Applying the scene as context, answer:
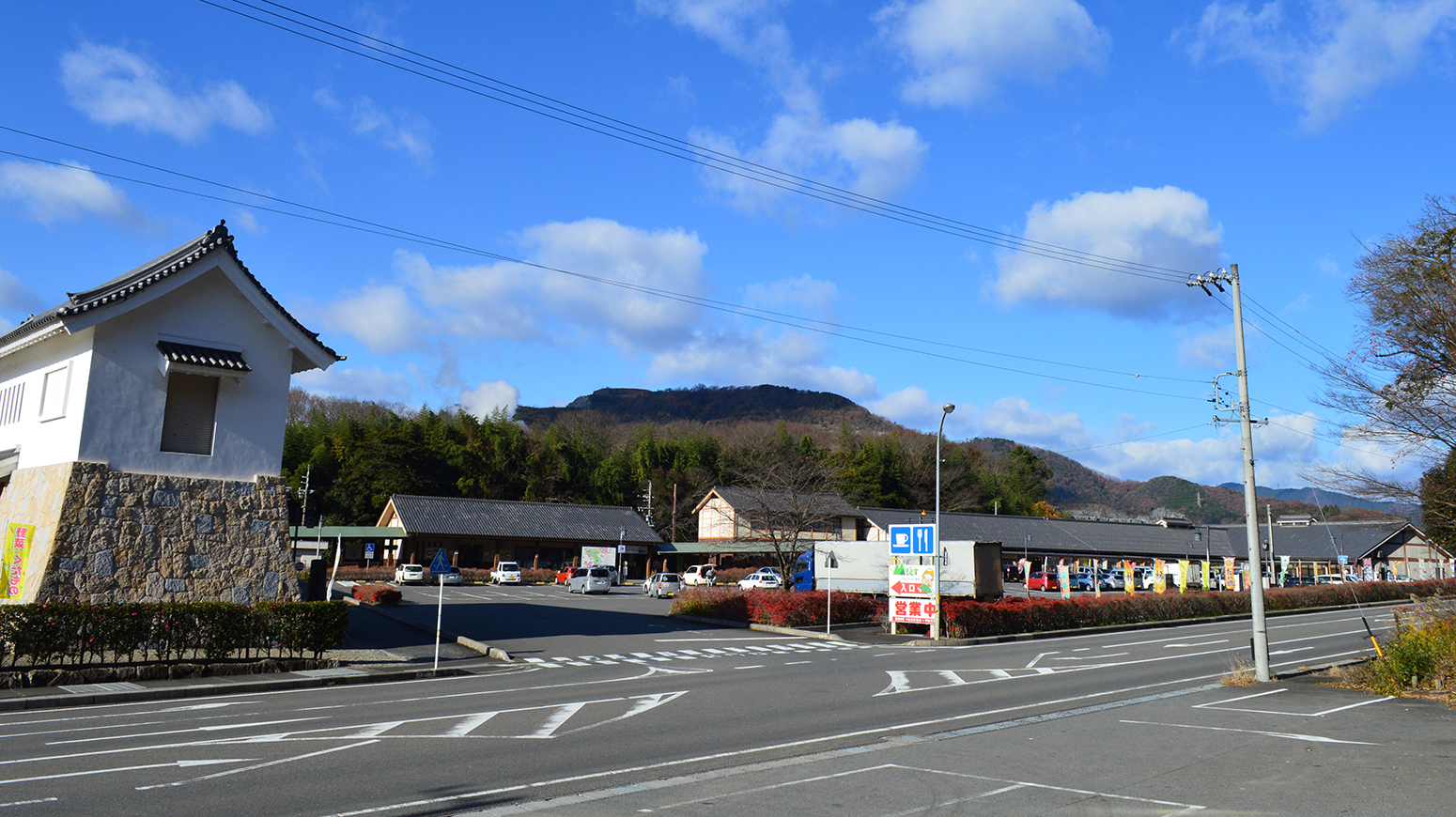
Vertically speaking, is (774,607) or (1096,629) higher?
(774,607)

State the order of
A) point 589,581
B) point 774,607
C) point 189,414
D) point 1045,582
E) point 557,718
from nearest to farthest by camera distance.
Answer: point 557,718, point 189,414, point 774,607, point 589,581, point 1045,582

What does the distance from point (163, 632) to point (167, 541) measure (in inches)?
133

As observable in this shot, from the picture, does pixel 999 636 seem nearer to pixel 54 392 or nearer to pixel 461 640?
pixel 461 640

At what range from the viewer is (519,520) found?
6788 cm

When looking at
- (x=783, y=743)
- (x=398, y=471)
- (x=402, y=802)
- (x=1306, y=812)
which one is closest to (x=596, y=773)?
(x=402, y=802)

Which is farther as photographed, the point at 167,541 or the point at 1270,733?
the point at 167,541

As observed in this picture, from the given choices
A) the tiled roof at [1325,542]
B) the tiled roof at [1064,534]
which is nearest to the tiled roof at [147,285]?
the tiled roof at [1064,534]

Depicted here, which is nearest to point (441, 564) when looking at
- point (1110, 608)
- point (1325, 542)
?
point (1110, 608)

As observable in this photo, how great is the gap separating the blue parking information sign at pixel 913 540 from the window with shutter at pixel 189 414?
17.9 m

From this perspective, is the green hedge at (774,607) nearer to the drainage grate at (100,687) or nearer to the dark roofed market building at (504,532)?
the drainage grate at (100,687)

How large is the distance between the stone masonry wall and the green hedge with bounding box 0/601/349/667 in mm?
1541

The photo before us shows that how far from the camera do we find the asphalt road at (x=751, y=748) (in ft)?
25.4

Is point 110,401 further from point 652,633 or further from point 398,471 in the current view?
point 398,471

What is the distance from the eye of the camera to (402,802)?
24.7ft
